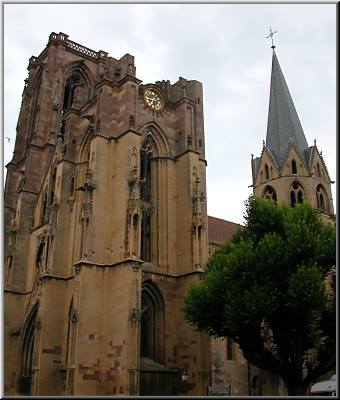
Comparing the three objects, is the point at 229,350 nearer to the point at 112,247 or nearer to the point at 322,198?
the point at 112,247

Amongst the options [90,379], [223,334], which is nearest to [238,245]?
[223,334]

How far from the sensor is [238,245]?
891 inches

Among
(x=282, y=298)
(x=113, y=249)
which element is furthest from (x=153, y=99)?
(x=282, y=298)

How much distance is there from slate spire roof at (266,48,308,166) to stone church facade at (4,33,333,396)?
1213cm

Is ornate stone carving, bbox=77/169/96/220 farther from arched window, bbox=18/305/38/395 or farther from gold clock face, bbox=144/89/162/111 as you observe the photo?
gold clock face, bbox=144/89/162/111

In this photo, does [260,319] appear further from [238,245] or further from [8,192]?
[8,192]

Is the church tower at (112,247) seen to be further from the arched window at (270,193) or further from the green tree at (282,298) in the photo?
the arched window at (270,193)

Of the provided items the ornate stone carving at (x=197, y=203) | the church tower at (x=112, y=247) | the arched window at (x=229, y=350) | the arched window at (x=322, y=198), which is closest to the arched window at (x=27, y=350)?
the church tower at (x=112, y=247)

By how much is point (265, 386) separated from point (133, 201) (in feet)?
49.2

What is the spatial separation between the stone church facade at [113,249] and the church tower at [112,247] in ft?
0.22

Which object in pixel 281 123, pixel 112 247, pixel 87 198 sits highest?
pixel 281 123

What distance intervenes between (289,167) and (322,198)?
3.87 m

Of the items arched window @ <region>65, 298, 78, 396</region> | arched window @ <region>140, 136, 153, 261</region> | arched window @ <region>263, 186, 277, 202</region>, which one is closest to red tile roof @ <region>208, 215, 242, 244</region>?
arched window @ <region>263, 186, 277, 202</region>

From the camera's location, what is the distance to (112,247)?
27.5 metres
